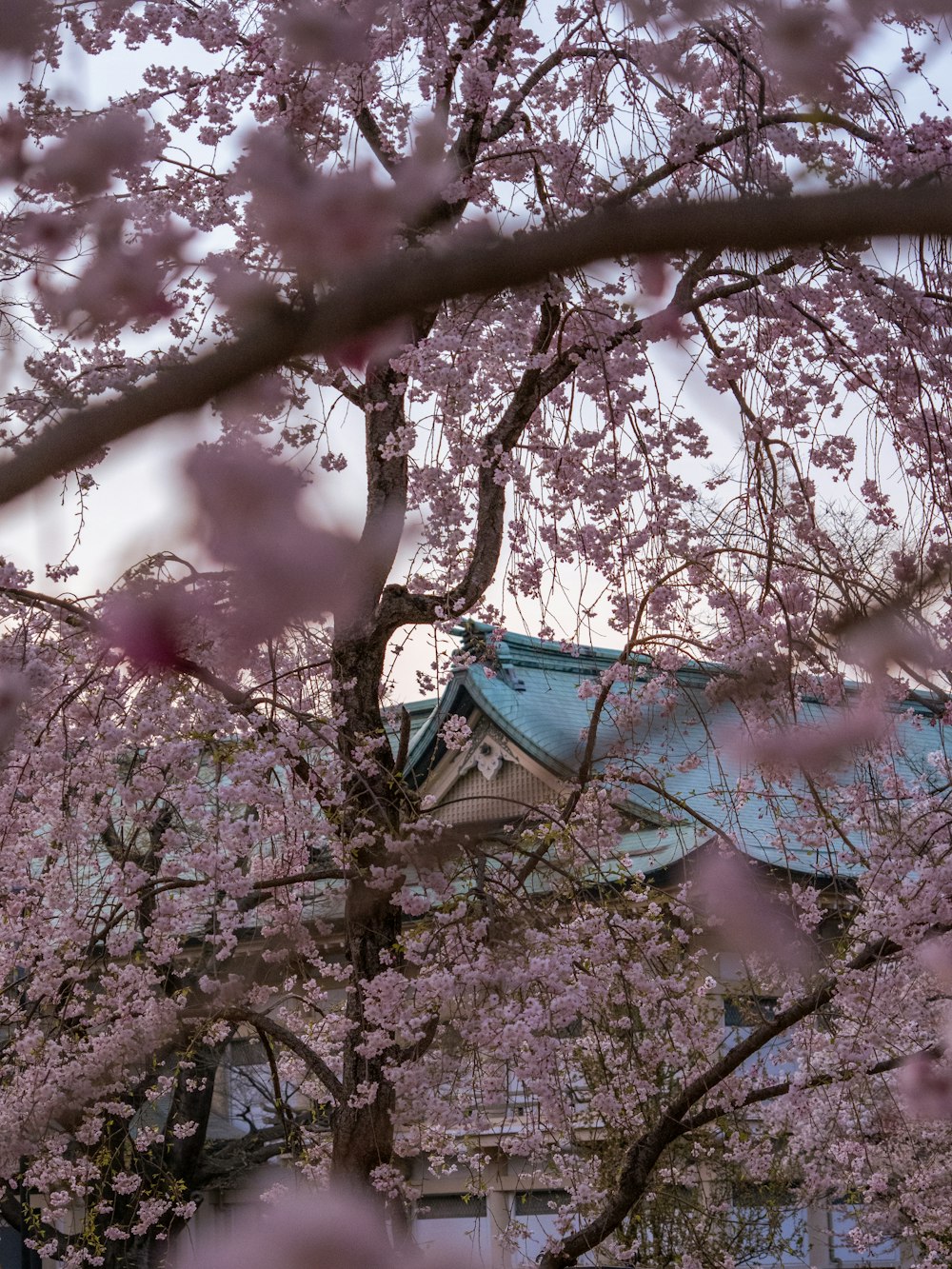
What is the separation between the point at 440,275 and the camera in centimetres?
145

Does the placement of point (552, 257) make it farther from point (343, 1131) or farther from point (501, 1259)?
point (501, 1259)

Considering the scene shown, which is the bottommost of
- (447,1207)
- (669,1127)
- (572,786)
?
(669,1127)

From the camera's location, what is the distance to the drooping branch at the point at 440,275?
56.8 inches

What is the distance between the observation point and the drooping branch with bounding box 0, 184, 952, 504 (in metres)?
1.44

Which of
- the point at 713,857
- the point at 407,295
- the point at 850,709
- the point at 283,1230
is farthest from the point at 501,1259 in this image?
the point at 407,295

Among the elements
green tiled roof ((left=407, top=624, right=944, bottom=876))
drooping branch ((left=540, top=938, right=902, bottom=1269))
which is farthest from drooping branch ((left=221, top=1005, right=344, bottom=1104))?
green tiled roof ((left=407, top=624, right=944, bottom=876))

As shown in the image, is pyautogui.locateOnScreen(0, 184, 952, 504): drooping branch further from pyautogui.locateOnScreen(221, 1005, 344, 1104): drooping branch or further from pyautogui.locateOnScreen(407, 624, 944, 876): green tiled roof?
pyautogui.locateOnScreen(221, 1005, 344, 1104): drooping branch

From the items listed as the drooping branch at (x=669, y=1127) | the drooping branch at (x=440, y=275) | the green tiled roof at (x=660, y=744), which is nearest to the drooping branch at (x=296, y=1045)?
the drooping branch at (x=669, y=1127)

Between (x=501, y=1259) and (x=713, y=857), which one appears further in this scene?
(x=501, y=1259)

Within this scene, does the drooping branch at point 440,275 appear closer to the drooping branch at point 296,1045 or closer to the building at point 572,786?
the building at point 572,786

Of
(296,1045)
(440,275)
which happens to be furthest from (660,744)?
(440,275)

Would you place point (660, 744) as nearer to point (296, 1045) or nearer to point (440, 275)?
point (296, 1045)

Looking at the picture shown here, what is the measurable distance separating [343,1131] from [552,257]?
177 inches

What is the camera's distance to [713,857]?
749cm
